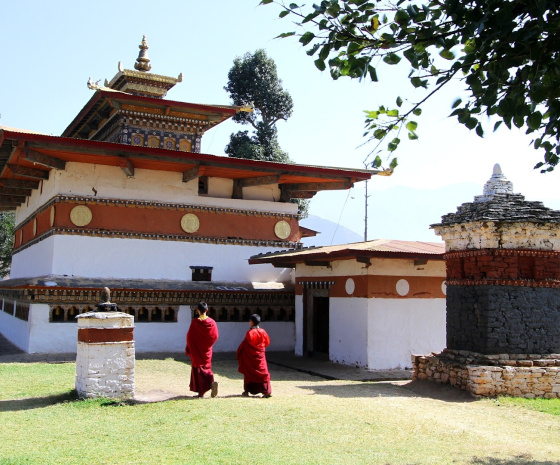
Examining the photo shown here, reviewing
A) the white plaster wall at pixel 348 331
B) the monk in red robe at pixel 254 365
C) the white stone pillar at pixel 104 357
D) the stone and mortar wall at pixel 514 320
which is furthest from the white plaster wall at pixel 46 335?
the stone and mortar wall at pixel 514 320

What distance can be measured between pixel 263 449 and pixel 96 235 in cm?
972

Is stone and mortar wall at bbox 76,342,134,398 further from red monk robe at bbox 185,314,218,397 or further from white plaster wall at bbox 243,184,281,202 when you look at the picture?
white plaster wall at bbox 243,184,281,202

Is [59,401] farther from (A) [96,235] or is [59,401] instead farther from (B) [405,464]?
(A) [96,235]

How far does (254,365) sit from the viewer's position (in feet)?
28.6

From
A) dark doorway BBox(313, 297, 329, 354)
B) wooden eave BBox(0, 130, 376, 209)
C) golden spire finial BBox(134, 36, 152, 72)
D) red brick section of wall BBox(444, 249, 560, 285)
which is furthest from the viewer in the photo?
golden spire finial BBox(134, 36, 152, 72)

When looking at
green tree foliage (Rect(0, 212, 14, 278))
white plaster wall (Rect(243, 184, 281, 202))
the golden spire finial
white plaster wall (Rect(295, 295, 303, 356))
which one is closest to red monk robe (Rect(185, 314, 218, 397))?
white plaster wall (Rect(295, 295, 303, 356))

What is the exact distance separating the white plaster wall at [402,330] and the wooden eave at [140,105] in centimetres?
835

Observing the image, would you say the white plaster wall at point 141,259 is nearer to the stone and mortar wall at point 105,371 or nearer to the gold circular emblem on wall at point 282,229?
the gold circular emblem on wall at point 282,229

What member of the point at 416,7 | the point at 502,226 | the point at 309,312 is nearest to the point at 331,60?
the point at 416,7

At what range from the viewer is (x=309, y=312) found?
14.6 metres

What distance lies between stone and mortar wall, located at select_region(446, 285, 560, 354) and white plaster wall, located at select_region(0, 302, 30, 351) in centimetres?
945

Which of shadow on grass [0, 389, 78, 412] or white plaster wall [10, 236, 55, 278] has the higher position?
white plaster wall [10, 236, 55, 278]

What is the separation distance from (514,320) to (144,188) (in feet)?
30.6

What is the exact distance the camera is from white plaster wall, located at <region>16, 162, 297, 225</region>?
47.7 feet
